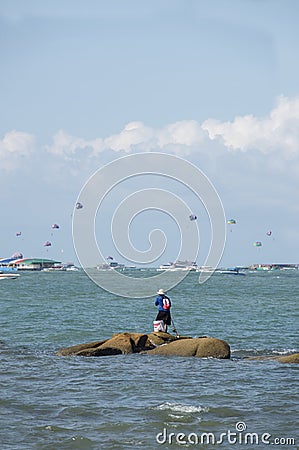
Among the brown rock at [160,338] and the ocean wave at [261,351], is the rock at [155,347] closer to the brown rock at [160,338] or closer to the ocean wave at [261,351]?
the brown rock at [160,338]

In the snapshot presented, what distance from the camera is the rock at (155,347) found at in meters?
25.6

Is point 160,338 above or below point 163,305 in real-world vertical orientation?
below

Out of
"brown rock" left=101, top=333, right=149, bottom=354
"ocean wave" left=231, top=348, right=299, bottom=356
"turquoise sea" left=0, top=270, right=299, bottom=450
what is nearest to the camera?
"turquoise sea" left=0, top=270, right=299, bottom=450

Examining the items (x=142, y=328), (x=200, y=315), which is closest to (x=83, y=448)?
(x=142, y=328)

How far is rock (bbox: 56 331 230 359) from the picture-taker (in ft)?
84.1

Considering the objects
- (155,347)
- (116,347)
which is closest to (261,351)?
(155,347)

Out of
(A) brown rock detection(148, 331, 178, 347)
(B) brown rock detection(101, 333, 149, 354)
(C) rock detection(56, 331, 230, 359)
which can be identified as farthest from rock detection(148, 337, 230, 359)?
(A) brown rock detection(148, 331, 178, 347)

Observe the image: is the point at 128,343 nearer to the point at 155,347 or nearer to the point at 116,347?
the point at 116,347

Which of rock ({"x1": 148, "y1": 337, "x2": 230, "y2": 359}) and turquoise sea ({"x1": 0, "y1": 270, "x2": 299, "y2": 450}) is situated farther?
rock ({"x1": 148, "y1": 337, "x2": 230, "y2": 359})

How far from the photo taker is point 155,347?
27031 mm

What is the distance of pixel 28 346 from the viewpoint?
99.2 feet

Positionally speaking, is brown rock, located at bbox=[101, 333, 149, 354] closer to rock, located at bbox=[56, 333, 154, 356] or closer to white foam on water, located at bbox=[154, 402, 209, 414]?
rock, located at bbox=[56, 333, 154, 356]

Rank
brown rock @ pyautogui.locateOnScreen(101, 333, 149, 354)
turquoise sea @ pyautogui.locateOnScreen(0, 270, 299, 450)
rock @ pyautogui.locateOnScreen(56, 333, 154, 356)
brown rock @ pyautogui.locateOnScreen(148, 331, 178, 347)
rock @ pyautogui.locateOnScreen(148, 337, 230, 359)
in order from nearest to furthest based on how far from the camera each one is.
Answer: turquoise sea @ pyautogui.locateOnScreen(0, 270, 299, 450) → rock @ pyautogui.locateOnScreen(148, 337, 230, 359) → rock @ pyautogui.locateOnScreen(56, 333, 154, 356) → brown rock @ pyautogui.locateOnScreen(101, 333, 149, 354) → brown rock @ pyautogui.locateOnScreen(148, 331, 178, 347)

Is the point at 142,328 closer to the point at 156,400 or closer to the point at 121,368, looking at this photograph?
the point at 121,368
